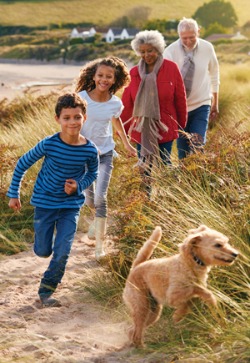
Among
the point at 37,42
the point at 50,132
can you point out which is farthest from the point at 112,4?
the point at 50,132

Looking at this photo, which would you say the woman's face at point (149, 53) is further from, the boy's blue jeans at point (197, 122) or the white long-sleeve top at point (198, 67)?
the boy's blue jeans at point (197, 122)

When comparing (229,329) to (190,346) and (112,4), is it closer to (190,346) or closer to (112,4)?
(190,346)

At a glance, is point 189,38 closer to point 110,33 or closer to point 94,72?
point 94,72

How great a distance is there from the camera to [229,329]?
4551mm

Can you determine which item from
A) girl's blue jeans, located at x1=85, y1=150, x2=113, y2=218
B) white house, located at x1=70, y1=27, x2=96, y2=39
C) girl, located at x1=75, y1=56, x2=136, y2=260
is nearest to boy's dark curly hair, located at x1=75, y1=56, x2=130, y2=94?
girl, located at x1=75, y1=56, x2=136, y2=260

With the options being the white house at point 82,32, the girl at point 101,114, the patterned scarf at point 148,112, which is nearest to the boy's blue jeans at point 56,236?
the girl at point 101,114

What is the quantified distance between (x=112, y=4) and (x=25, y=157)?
507ft

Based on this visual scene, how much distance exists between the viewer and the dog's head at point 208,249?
4.41 metres

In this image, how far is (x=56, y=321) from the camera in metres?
5.64

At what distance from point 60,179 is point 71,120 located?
0.44 m

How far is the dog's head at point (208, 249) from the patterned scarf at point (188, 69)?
4395mm

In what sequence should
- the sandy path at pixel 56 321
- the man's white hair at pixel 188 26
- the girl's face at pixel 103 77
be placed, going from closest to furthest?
the sandy path at pixel 56 321 → the girl's face at pixel 103 77 → the man's white hair at pixel 188 26

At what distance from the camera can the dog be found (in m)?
4.47

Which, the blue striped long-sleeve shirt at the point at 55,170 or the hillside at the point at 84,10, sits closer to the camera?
the blue striped long-sleeve shirt at the point at 55,170
